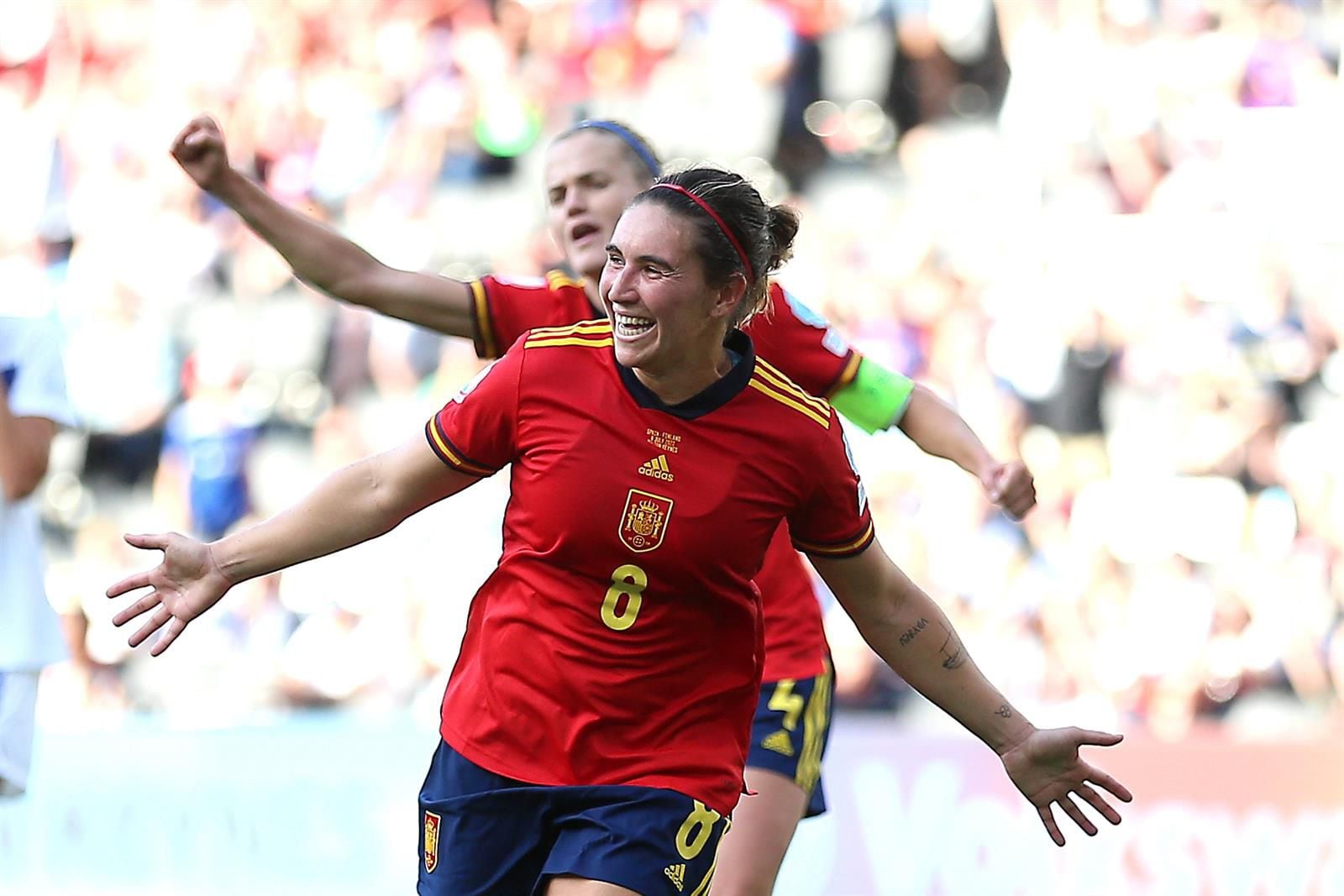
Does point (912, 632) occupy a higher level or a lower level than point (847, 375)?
lower

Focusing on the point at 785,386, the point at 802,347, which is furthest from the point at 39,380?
the point at 785,386

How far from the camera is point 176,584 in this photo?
287 cm

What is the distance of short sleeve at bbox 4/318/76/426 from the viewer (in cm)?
375

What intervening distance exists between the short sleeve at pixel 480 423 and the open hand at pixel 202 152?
3.10ft

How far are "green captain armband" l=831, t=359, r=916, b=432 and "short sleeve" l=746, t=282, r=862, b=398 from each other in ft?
0.07

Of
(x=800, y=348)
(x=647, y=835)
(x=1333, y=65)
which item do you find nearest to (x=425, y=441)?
(x=647, y=835)

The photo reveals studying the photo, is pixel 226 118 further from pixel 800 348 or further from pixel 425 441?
pixel 425 441

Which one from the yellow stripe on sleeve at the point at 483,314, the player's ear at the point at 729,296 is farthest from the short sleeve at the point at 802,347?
the player's ear at the point at 729,296

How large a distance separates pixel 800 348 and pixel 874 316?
2.94m

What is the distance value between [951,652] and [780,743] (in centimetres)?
76

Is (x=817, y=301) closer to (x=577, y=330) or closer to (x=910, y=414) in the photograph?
A: (x=910, y=414)

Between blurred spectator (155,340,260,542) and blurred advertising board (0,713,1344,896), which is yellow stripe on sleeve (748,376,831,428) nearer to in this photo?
blurred advertising board (0,713,1344,896)

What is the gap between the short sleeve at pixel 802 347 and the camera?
360cm

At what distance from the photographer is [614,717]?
2814 millimetres
